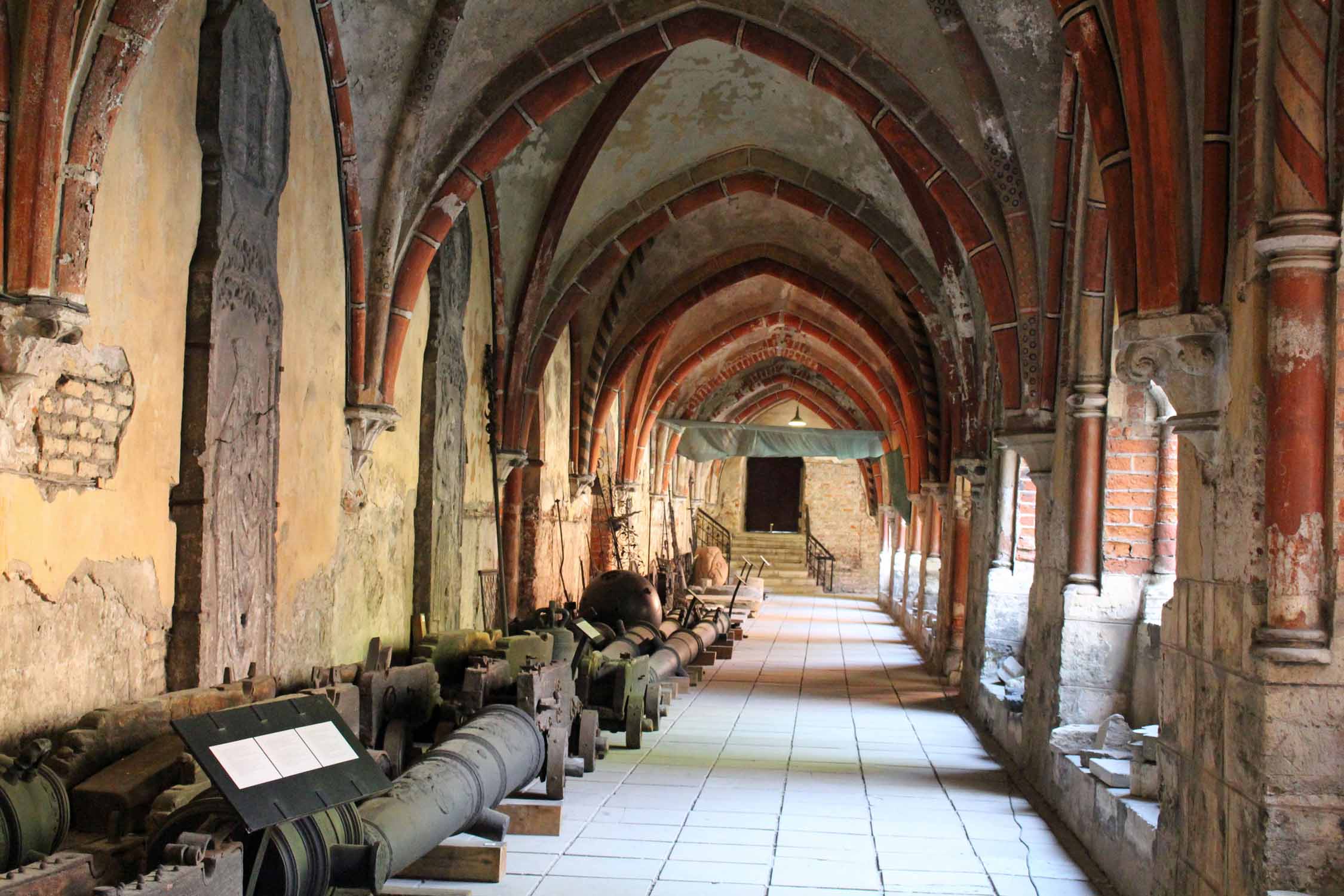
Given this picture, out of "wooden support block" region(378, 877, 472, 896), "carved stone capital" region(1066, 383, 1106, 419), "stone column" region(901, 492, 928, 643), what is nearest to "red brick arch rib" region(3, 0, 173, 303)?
"wooden support block" region(378, 877, 472, 896)

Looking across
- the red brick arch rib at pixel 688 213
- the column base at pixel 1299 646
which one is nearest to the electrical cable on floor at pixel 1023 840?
the column base at pixel 1299 646

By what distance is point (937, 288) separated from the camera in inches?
460

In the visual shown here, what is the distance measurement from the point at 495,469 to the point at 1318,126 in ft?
25.8

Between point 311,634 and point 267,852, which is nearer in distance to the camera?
point 267,852

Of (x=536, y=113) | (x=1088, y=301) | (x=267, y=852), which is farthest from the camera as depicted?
(x=536, y=113)

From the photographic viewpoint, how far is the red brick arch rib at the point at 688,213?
1114cm

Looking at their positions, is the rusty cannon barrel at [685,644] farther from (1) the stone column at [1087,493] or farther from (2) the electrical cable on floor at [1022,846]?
(1) the stone column at [1087,493]

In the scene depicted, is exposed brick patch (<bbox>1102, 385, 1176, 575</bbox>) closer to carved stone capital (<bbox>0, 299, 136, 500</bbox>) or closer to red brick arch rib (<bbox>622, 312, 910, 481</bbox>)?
carved stone capital (<bbox>0, 299, 136, 500</bbox>)

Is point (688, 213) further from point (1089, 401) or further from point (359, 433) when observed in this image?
point (1089, 401)

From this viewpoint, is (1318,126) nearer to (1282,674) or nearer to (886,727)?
(1282,674)

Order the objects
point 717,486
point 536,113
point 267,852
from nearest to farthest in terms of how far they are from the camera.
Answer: point 267,852
point 536,113
point 717,486

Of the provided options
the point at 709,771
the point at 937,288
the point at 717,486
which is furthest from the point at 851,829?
the point at 717,486

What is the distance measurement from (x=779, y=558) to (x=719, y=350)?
41.2ft

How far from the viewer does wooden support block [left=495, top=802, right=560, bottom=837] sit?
5.47m
